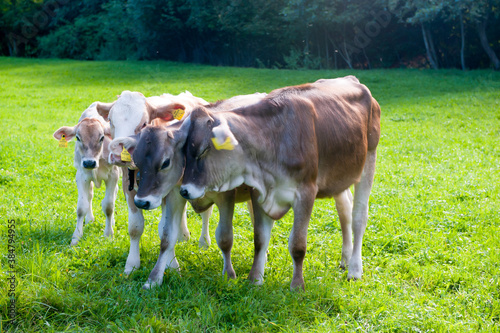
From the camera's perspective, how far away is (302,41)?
3256cm

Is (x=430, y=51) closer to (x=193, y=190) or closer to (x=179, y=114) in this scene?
(x=179, y=114)

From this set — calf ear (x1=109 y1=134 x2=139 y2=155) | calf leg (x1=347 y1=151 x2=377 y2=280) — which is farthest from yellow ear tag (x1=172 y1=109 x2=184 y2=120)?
calf leg (x1=347 y1=151 x2=377 y2=280)

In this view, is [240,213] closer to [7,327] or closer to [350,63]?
[7,327]

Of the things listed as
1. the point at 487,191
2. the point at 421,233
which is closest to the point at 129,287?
the point at 421,233

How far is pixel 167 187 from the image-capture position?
14.7 feet

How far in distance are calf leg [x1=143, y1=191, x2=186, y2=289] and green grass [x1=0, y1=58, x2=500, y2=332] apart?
175 millimetres

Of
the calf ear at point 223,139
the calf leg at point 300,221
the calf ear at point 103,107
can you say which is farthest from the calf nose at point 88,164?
the calf leg at point 300,221

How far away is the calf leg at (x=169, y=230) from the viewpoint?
4922 mm

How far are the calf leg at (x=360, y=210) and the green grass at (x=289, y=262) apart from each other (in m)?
0.21

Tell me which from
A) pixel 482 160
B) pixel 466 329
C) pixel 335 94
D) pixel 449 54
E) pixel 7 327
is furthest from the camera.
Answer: pixel 449 54

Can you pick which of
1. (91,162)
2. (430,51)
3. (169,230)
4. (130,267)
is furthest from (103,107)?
(430,51)

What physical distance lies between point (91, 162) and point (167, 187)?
5.97 ft

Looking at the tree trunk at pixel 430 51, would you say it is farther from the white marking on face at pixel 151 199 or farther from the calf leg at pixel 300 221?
the white marking on face at pixel 151 199

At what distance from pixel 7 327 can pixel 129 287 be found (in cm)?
112
